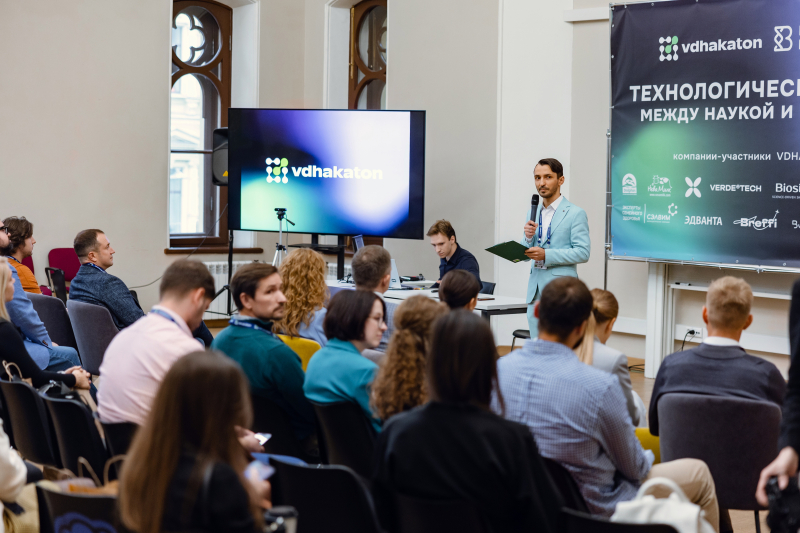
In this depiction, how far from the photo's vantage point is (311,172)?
7.17 m

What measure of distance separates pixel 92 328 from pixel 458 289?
230 cm

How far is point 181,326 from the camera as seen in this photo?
102 inches

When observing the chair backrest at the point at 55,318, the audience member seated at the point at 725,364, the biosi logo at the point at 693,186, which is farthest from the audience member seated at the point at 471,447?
the biosi logo at the point at 693,186

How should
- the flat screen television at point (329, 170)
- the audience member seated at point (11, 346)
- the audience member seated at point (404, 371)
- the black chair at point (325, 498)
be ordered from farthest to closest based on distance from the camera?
the flat screen television at point (329, 170), the audience member seated at point (11, 346), the audience member seated at point (404, 371), the black chair at point (325, 498)

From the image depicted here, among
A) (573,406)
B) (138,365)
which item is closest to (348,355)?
(138,365)

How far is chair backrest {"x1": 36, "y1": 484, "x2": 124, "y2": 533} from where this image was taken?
5.60 ft

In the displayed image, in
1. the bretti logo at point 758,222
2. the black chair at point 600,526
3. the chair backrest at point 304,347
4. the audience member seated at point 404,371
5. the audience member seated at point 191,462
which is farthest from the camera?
the bretti logo at point 758,222

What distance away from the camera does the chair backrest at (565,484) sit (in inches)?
83.1

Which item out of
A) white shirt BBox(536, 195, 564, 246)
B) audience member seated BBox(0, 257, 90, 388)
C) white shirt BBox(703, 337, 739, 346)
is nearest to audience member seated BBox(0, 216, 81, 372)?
audience member seated BBox(0, 257, 90, 388)

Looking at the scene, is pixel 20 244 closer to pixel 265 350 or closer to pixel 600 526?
pixel 265 350

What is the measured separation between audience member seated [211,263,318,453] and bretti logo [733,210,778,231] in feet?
13.0

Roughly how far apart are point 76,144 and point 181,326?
19.9 feet

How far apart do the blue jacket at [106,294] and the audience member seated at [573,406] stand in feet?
10.4

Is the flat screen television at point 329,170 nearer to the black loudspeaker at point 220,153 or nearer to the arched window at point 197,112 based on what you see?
the black loudspeaker at point 220,153
